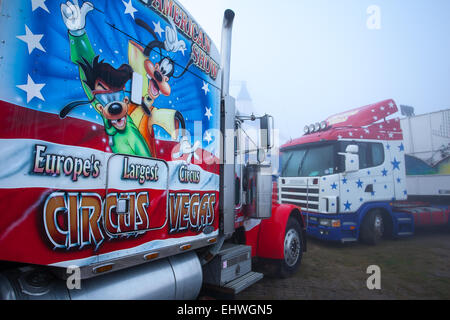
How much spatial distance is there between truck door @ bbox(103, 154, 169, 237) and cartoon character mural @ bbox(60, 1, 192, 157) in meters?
0.13

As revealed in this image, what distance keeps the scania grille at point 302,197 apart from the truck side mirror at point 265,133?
3.39 meters

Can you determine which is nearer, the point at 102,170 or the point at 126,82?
the point at 102,170

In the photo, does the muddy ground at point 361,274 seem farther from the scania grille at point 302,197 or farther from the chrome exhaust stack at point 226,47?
the chrome exhaust stack at point 226,47

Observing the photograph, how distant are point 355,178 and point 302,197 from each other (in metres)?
→ 1.47

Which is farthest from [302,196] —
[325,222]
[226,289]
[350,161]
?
[226,289]

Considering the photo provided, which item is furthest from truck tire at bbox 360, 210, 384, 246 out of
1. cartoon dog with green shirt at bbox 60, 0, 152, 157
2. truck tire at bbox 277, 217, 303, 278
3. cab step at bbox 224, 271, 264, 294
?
cartoon dog with green shirt at bbox 60, 0, 152, 157

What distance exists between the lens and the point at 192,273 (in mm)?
3068

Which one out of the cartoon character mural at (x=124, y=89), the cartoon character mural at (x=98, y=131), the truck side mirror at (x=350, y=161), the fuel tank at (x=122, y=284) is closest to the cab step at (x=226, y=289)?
the fuel tank at (x=122, y=284)

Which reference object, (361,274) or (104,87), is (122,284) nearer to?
(104,87)

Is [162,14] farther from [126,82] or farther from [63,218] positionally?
[63,218]

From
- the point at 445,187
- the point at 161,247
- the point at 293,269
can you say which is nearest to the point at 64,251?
the point at 161,247

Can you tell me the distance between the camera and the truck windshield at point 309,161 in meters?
7.04

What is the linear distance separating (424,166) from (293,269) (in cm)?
791
